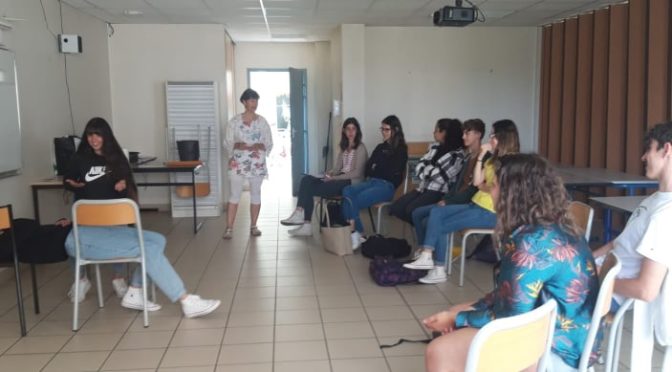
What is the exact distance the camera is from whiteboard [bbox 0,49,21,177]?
15.0 ft

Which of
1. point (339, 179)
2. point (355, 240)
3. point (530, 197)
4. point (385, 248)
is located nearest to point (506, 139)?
point (385, 248)

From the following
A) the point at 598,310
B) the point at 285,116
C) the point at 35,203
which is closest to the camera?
the point at 598,310

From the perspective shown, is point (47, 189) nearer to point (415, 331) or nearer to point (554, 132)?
point (415, 331)

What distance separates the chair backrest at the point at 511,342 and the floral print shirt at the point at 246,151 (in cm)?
472

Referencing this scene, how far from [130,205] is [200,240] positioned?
2.64 meters

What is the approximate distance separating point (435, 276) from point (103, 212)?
2.38 meters

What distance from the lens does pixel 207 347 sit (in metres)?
3.23

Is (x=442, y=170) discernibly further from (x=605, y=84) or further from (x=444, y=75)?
(x=444, y=75)

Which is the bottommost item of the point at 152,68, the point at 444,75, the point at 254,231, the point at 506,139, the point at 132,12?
the point at 254,231

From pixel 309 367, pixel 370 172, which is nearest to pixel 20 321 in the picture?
pixel 309 367

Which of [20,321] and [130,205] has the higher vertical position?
[130,205]

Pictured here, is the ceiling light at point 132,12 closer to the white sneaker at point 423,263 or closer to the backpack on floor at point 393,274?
the backpack on floor at point 393,274

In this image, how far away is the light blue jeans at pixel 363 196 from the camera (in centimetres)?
546

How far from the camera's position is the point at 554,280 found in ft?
5.98
